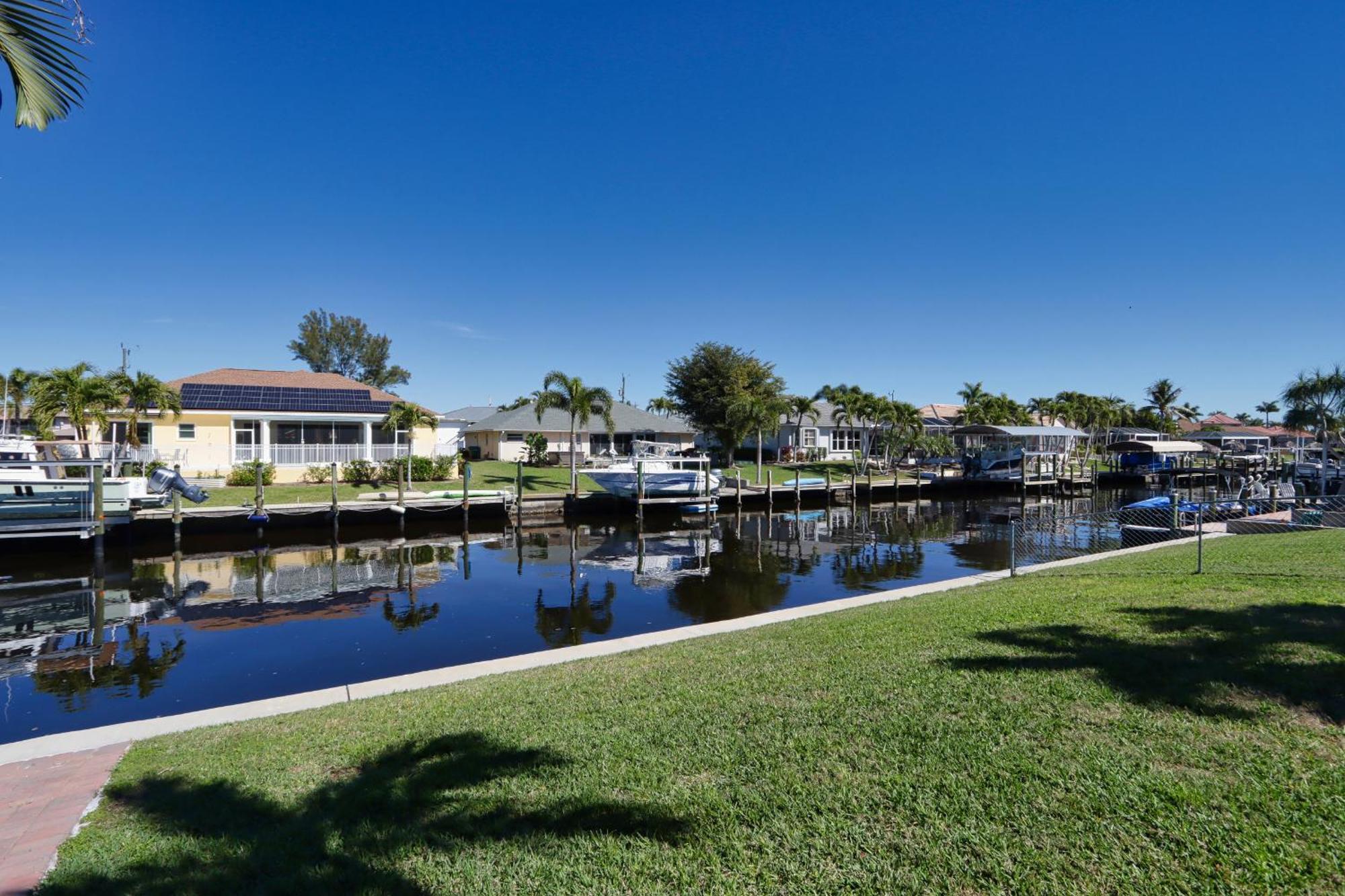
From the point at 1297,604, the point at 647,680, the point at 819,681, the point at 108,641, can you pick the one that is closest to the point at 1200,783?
the point at 819,681

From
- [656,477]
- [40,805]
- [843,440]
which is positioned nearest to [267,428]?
[656,477]

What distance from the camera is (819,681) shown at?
6781 mm

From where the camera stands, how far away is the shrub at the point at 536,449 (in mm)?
47750

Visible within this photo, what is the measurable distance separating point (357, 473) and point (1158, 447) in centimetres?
5673

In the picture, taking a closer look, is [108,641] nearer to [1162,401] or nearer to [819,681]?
[819,681]

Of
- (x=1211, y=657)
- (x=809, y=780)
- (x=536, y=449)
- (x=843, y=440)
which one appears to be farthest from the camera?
(x=843, y=440)

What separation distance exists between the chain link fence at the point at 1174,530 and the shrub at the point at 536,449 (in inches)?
1162

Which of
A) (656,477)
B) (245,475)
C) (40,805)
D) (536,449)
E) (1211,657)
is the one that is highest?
(536,449)

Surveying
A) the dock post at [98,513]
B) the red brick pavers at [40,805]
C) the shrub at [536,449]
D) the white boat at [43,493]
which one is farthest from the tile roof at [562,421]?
the red brick pavers at [40,805]

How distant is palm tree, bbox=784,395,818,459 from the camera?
5216cm

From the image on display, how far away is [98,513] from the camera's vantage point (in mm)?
21109

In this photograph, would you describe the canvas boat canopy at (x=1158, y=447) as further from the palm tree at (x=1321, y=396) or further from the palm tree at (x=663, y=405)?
the palm tree at (x=663, y=405)

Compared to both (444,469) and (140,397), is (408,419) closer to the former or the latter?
(444,469)

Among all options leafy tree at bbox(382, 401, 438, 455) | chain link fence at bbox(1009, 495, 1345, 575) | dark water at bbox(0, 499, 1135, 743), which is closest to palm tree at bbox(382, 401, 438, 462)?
leafy tree at bbox(382, 401, 438, 455)
